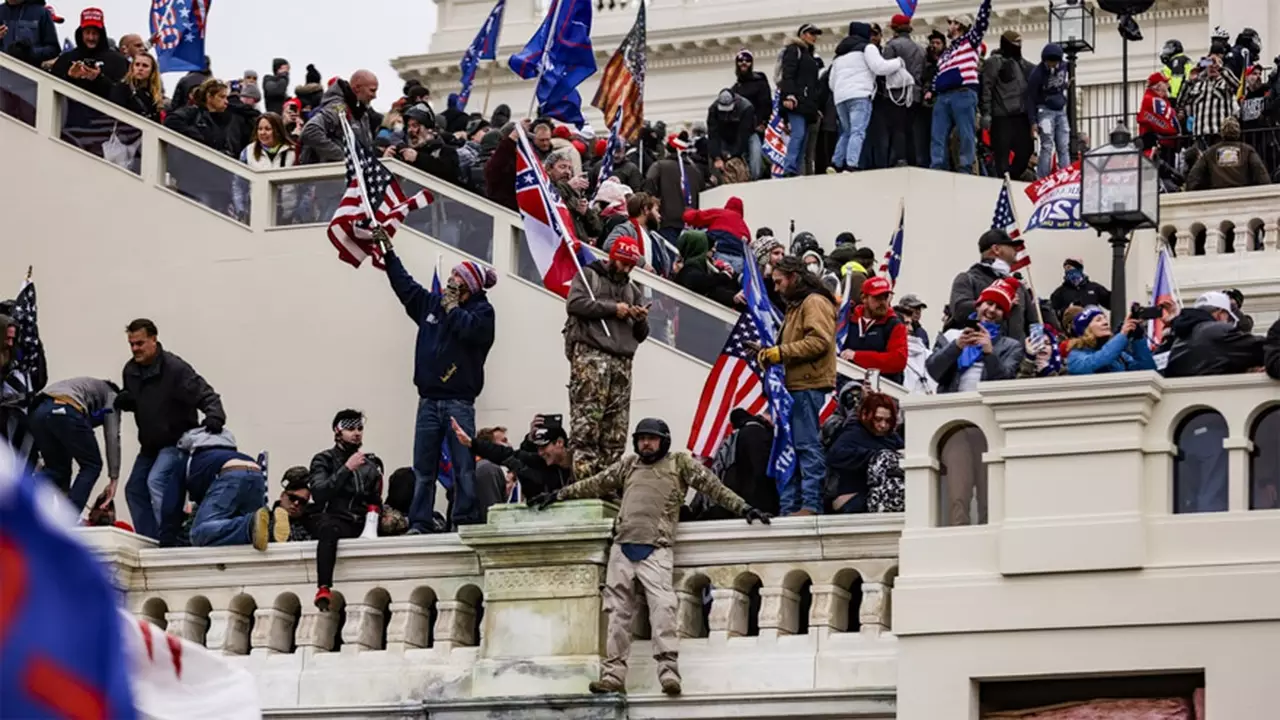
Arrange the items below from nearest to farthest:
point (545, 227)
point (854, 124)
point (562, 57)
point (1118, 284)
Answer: point (1118, 284), point (545, 227), point (854, 124), point (562, 57)

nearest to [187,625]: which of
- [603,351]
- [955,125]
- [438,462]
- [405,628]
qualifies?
[405,628]

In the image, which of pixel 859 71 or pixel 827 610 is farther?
pixel 859 71

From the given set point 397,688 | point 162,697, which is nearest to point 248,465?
point 397,688

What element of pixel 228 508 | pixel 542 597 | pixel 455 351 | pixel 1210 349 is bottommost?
pixel 542 597

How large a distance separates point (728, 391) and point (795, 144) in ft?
32.1

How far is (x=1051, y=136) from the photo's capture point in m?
25.2

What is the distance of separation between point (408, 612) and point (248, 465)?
1717mm

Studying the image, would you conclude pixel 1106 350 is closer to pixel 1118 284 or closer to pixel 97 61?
pixel 1118 284

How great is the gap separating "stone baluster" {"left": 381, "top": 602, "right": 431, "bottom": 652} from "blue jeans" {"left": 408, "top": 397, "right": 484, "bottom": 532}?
50.9 inches

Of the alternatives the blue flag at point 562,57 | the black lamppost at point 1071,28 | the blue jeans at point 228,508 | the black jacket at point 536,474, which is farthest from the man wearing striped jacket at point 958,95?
the blue jeans at point 228,508

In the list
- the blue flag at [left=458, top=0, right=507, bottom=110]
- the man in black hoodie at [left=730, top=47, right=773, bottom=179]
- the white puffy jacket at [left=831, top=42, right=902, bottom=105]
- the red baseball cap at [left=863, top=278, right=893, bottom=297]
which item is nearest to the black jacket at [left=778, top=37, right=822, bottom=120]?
the white puffy jacket at [left=831, top=42, right=902, bottom=105]

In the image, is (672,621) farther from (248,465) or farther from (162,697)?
(162,697)

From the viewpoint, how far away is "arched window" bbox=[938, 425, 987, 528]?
43.5 ft

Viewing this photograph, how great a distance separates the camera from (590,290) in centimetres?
1551
